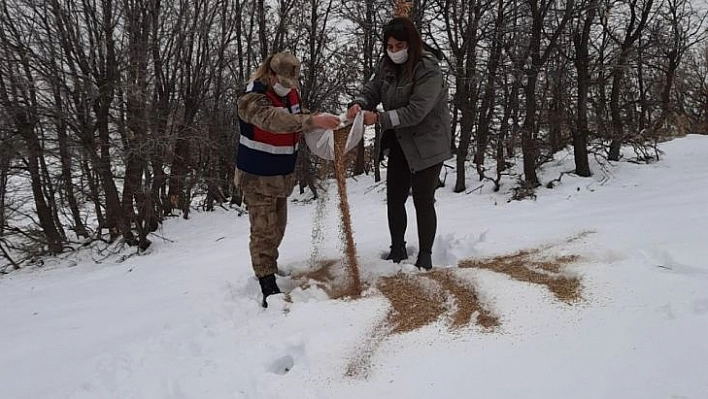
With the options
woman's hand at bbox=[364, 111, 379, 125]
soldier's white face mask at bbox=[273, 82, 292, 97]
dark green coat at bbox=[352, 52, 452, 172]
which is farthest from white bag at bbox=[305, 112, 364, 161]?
soldier's white face mask at bbox=[273, 82, 292, 97]

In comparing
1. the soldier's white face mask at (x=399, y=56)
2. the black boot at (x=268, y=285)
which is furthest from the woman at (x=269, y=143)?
the soldier's white face mask at (x=399, y=56)

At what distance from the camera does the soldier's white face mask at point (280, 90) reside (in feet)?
9.28

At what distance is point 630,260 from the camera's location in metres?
2.63

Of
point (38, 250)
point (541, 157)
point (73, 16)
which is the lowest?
point (38, 250)

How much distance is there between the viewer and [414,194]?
126 inches

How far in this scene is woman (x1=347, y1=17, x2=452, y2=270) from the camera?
2865 mm

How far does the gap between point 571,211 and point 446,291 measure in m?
2.84

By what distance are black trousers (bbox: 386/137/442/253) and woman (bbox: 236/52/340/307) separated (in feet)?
2.20

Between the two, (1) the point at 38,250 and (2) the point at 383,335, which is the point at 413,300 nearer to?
(2) the point at 383,335

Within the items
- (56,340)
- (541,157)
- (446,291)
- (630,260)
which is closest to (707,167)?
(541,157)

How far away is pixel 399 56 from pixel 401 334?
1.73 m

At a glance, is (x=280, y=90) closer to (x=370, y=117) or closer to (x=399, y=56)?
(x=370, y=117)

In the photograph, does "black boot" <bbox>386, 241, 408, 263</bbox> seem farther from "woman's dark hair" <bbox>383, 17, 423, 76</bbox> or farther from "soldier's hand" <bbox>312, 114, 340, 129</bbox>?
"woman's dark hair" <bbox>383, 17, 423, 76</bbox>

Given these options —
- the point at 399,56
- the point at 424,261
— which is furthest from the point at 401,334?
the point at 399,56
